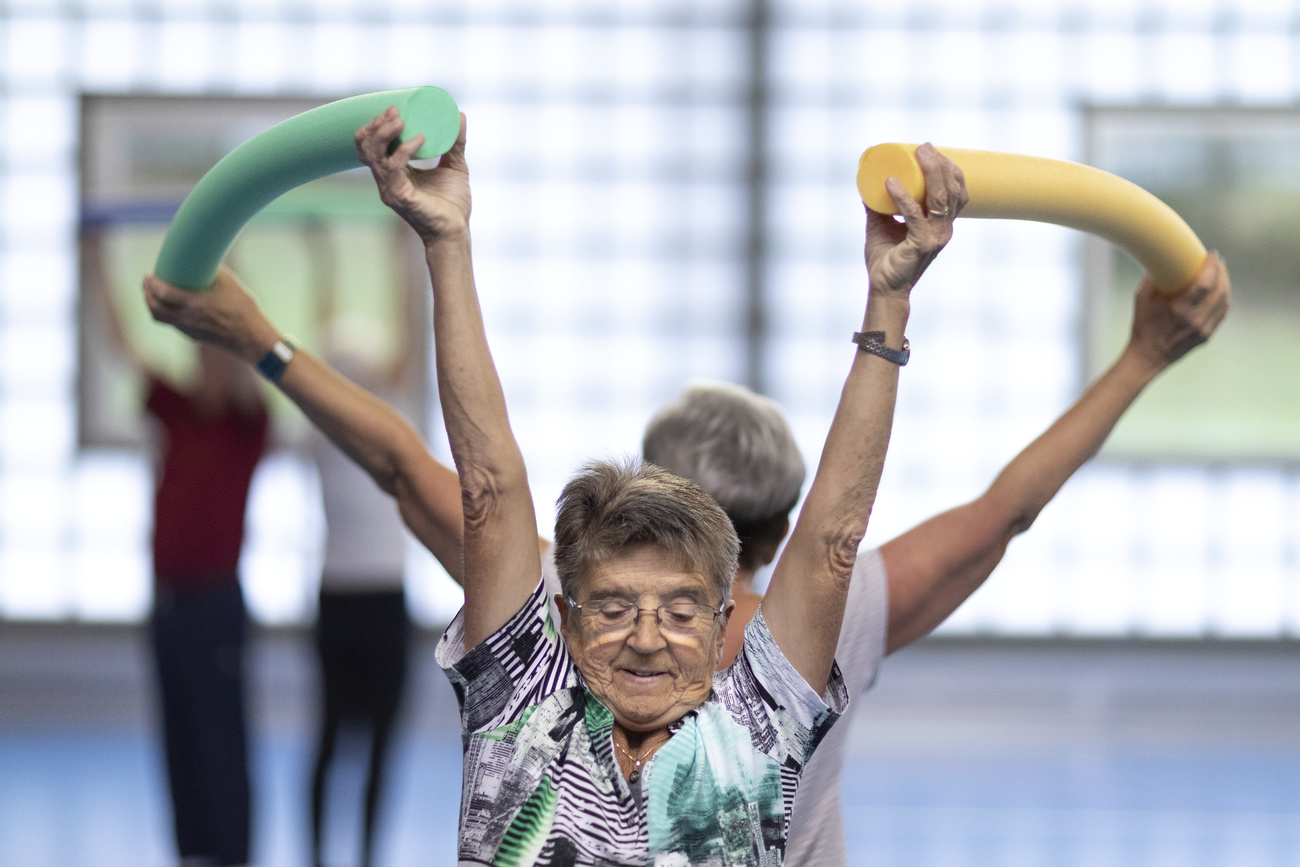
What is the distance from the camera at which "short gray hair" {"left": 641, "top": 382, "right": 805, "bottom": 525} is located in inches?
57.8

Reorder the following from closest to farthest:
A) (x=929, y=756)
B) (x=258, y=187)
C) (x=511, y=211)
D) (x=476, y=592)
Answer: (x=476, y=592) < (x=258, y=187) < (x=929, y=756) < (x=511, y=211)

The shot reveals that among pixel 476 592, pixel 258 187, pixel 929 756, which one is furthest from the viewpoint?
pixel 929 756

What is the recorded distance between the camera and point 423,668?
5.34 m

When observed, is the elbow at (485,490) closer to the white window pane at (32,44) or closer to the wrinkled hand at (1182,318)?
the wrinkled hand at (1182,318)

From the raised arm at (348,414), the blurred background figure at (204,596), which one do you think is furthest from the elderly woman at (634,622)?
the blurred background figure at (204,596)

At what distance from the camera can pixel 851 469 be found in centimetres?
115

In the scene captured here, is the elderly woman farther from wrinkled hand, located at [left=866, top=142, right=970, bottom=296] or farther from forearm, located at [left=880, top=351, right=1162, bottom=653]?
forearm, located at [left=880, top=351, right=1162, bottom=653]

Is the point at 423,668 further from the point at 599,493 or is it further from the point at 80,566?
the point at 599,493

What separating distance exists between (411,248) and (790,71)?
Answer: 6.27ft

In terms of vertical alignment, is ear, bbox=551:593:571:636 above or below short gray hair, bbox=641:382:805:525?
below

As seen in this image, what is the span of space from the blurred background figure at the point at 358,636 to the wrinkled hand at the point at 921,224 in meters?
2.42

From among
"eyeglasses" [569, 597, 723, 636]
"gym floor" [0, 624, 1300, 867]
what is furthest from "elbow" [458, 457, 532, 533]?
"gym floor" [0, 624, 1300, 867]

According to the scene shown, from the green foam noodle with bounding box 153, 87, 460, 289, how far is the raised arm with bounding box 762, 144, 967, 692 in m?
0.45

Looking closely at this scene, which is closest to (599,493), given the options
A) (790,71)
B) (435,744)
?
(435,744)
